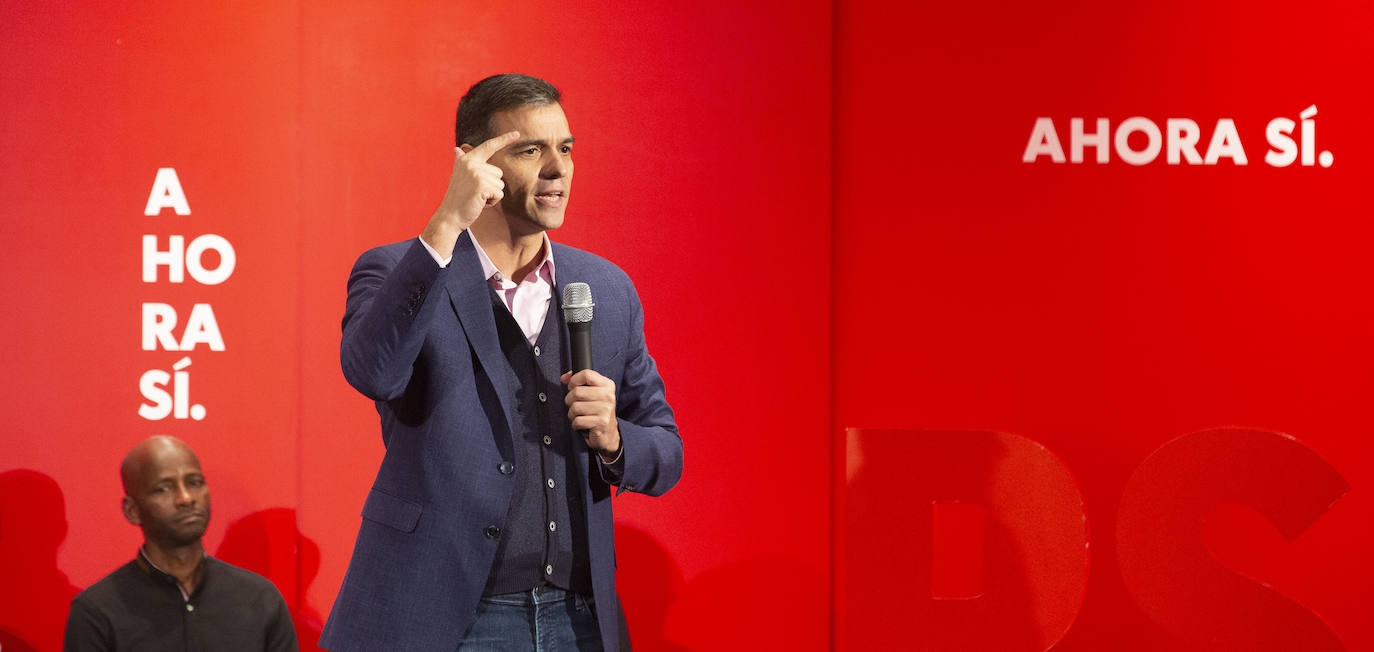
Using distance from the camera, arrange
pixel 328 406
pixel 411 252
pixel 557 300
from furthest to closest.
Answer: pixel 328 406
pixel 557 300
pixel 411 252

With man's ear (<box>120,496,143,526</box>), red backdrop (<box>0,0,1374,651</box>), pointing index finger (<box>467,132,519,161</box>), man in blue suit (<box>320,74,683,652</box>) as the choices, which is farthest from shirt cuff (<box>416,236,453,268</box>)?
man's ear (<box>120,496,143,526</box>)

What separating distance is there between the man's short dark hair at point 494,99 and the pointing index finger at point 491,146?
5.7 inches

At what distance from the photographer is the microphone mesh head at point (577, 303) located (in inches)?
76.8

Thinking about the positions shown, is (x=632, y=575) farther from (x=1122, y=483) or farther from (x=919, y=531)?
(x=1122, y=483)

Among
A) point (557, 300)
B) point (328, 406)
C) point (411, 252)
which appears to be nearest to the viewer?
point (411, 252)

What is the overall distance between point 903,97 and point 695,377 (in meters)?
0.98

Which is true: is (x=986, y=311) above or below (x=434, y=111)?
below

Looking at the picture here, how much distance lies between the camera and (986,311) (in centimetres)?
339

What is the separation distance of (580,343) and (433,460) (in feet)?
0.99

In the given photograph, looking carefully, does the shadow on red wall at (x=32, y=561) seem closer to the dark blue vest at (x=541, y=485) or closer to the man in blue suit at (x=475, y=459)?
the man in blue suit at (x=475, y=459)

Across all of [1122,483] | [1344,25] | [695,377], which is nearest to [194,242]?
[695,377]

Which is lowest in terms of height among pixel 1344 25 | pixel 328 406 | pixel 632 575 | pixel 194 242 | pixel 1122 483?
pixel 632 575

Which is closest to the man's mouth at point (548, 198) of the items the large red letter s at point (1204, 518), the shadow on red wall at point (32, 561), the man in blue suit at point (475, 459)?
the man in blue suit at point (475, 459)

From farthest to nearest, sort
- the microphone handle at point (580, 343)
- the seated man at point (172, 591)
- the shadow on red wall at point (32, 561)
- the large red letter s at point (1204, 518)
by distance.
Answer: the large red letter s at point (1204, 518) → the shadow on red wall at point (32, 561) → the seated man at point (172, 591) → the microphone handle at point (580, 343)
